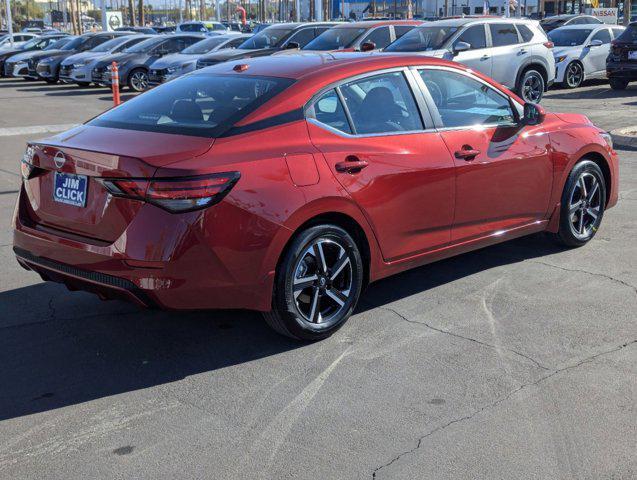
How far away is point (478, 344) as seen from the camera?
5000mm

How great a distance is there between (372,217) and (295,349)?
3.05ft

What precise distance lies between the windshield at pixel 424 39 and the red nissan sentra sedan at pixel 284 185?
433 inches

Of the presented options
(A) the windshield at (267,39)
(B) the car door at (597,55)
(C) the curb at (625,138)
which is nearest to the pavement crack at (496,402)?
(C) the curb at (625,138)

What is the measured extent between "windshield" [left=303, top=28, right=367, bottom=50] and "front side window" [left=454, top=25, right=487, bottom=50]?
9.17 ft

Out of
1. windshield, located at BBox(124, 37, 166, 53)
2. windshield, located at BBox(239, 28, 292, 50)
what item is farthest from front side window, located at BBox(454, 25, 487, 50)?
windshield, located at BBox(124, 37, 166, 53)

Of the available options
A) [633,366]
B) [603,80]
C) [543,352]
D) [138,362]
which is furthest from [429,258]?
[603,80]

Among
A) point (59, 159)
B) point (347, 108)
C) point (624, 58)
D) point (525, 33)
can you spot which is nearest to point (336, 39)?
point (525, 33)

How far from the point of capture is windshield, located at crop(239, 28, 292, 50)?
21.2 meters

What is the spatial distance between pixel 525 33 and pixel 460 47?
2.33 meters

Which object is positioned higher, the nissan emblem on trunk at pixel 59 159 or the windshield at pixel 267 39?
the windshield at pixel 267 39

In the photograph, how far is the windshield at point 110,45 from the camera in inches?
1078

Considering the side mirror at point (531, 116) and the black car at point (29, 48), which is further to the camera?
the black car at point (29, 48)

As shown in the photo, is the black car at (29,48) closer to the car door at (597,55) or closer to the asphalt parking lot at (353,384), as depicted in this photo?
the car door at (597,55)

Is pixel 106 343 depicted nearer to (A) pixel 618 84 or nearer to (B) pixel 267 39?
(B) pixel 267 39
